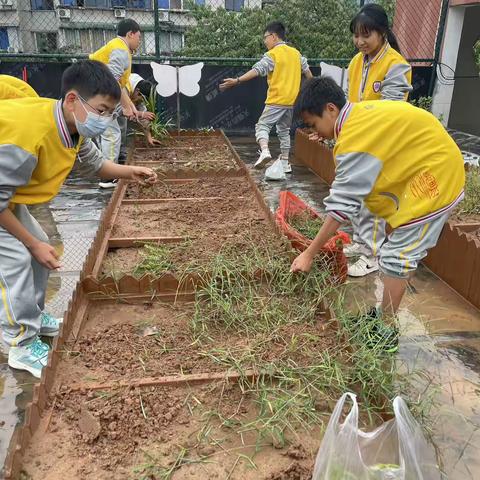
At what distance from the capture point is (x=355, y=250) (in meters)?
4.05

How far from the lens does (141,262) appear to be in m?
3.40

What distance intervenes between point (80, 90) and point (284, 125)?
4.52 meters

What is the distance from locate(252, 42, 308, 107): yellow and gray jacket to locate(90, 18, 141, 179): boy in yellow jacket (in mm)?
1552

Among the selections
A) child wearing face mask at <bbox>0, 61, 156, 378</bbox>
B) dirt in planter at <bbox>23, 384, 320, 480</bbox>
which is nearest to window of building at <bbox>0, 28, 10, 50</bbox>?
child wearing face mask at <bbox>0, 61, 156, 378</bbox>

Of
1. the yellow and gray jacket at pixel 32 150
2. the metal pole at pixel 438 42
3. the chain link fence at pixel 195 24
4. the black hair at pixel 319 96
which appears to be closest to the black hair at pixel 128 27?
the yellow and gray jacket at pixel 32 150

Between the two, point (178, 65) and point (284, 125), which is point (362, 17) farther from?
point (178, 65)

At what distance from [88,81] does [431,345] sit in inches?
95.1

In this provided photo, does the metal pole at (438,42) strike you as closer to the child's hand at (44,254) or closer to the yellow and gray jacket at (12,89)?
the yellow and gray jacket at (12,89)

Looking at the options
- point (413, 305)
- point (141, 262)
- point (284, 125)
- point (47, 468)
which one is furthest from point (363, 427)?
point (284, 125)

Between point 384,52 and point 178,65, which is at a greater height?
point 384,52

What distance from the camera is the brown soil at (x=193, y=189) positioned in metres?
5.13

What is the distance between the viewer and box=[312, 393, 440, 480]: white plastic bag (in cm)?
158

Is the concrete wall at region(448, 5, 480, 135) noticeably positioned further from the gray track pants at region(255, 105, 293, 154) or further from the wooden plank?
the wooden plank

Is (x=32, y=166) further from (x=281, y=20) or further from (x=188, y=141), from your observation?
(x=281, y=20)
